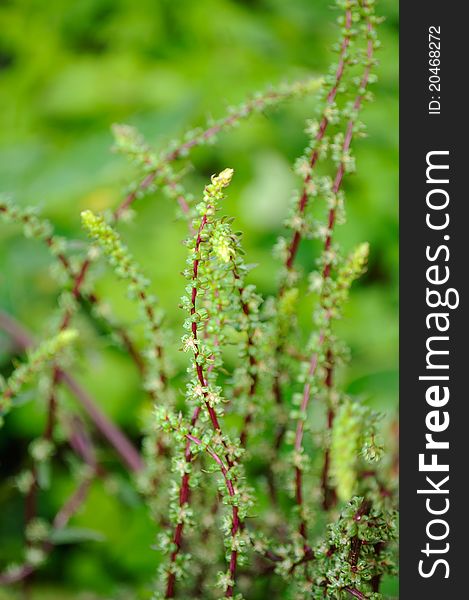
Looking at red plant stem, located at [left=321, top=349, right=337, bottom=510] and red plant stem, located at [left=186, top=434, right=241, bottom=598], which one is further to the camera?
red plant stem, located at [left=321, top=349, right=337, bottom=510]

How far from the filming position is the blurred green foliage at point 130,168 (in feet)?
3.21

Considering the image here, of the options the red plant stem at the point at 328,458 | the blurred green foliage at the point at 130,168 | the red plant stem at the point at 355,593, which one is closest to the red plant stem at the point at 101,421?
the blurred green foliage at the point at 130,168

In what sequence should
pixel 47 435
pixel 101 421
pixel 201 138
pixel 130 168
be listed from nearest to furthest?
pixel 201 138, pixel 47 435, pixel 101 421, pixel 130 168

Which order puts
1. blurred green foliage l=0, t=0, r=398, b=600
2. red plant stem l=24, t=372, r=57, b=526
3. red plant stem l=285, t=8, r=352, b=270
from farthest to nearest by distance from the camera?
blurred green foliage l=0, t=0, r=398, b=600, red plant stem l=24, t=372, r=57, b=526, red plant stem l=285, t=8, r=352, b=270

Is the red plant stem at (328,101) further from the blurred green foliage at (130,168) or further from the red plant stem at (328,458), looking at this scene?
the blurred green foliage at (130,168)

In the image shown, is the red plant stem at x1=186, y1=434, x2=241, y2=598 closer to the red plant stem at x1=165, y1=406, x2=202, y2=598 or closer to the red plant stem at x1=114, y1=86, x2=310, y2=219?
the red plant stem at x1=165, y1=406, x2=202, y2=598

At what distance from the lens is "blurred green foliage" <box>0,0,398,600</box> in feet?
3.21

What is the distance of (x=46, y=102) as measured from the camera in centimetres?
168

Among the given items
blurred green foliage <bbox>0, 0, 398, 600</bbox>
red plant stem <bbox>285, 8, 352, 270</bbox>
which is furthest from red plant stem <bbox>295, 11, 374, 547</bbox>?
blurred green foliage <bbox>0, 0, 398, 600</bbox>

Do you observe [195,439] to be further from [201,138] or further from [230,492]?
[201,138]

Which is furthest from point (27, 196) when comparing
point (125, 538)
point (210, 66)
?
point (210, 66)

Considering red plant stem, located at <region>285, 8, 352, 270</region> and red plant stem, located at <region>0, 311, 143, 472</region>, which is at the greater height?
red plant stem, located at <region>285, 8, 352, 270</region>

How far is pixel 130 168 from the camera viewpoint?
54.5 inches

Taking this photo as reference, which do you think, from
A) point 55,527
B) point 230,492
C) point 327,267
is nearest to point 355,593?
point 230,492
